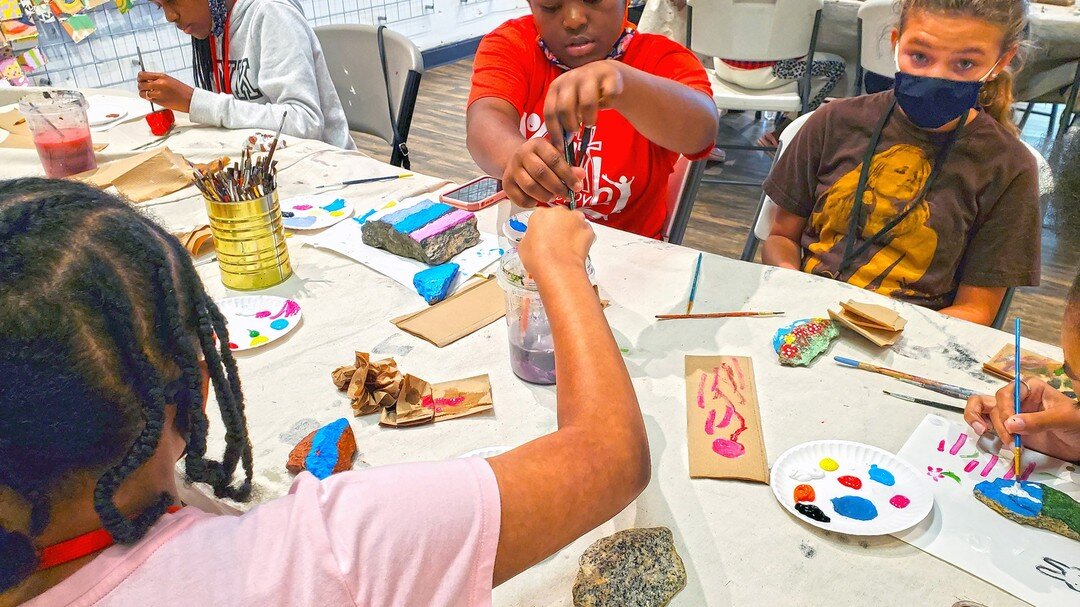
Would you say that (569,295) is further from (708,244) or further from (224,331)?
(708,244)

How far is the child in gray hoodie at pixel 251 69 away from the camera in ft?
6.51

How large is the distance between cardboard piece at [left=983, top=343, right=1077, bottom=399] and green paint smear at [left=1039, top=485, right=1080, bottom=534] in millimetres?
235

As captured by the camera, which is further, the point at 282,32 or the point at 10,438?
the point at 282,32

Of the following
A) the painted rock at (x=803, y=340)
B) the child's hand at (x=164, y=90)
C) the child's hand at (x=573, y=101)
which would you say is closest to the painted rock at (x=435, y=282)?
the child's hand at (x=573, y=101)

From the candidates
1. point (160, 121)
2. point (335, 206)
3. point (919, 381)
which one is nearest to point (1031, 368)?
point (919, 381)

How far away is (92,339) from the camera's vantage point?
490mm

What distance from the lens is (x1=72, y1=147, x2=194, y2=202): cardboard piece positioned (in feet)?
5.43

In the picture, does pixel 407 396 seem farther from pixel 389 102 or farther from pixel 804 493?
pixel 389 102

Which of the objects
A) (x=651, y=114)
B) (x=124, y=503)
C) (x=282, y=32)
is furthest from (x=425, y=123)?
(x=124, y=503)

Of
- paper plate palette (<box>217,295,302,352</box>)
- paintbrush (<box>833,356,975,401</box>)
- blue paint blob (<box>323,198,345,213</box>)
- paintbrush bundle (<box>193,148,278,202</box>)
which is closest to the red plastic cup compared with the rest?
blue paint blob (<box>323,198,345,213</box>)

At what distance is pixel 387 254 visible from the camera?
4.63 ft

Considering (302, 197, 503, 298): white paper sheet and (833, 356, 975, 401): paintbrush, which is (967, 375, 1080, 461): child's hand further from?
(302, 197, 503, 298): white paper sheet

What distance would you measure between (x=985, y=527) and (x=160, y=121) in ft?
6.78

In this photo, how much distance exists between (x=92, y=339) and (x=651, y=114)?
1.08 m
